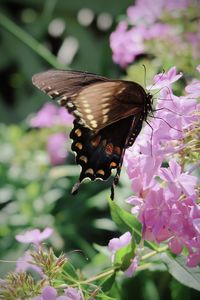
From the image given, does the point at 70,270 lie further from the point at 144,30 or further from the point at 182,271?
the point at 144,30

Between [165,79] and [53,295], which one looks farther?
[165,79]

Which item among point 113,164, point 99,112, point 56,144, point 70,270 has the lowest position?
point 56,144

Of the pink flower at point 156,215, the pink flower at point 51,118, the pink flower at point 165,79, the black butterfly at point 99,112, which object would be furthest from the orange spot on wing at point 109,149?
the pink flower at point 51,118

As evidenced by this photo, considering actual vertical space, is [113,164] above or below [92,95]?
below

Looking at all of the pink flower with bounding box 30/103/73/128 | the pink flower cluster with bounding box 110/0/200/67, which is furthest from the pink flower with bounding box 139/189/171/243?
the pink flower with bounding box 30/103/73/128

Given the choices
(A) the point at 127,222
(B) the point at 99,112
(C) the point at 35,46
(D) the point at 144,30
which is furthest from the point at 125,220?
(C) the point at 35,46

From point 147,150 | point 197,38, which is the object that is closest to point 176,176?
point 147,150

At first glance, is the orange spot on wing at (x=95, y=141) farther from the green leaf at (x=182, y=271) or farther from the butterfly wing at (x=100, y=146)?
the green leaf at (x=182, y=271)
